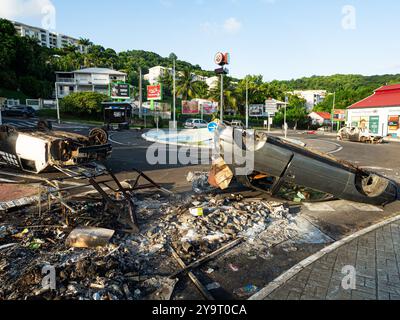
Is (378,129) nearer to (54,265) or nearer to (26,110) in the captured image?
(54,265)

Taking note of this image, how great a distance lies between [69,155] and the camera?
894cm

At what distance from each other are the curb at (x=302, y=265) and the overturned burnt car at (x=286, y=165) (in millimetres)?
1310

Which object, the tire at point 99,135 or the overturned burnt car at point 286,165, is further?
the tire at point 99,135

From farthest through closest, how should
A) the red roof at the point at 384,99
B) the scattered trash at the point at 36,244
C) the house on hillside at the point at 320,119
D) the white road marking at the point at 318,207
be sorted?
the house on hillside at the point at 320,119, the red roof at the point at 384,99, the white road marking at the point at 318,207, the scattered trash at the point at 36,244

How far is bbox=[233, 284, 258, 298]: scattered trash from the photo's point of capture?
3.55 m

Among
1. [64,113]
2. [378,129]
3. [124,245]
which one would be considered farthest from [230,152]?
[64,113]

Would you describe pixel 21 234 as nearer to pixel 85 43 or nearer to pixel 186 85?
pixel 186 85

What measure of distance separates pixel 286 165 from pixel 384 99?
120 ft

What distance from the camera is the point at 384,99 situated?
113 feet

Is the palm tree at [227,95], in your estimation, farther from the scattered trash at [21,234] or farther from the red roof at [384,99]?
the scattered trash at [21,234]

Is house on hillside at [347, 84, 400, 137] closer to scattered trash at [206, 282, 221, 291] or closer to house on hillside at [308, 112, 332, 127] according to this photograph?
house on hillside at [308, 112, 332, 127]

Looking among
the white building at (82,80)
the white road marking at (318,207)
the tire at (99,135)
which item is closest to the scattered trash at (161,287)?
the white road marking at (318,207)

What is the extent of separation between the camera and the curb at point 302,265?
345 centimetres

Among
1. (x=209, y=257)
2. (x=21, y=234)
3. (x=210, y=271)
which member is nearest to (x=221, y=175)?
(x=209, y=257)
